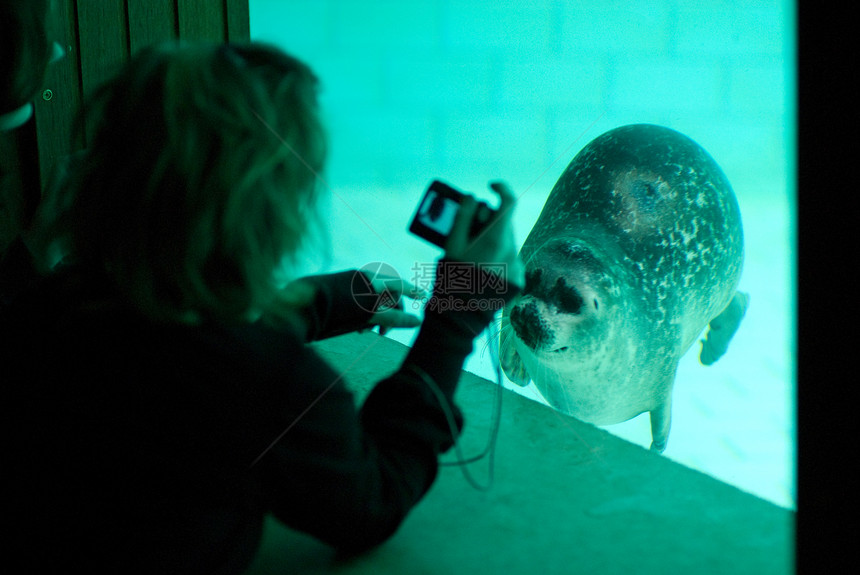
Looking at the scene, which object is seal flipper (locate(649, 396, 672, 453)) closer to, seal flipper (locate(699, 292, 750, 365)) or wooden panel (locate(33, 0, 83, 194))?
seal flipper (locate(699, 292, 750, 365))

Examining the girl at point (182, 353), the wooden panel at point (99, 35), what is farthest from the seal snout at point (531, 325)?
the girl at point (182, 353)

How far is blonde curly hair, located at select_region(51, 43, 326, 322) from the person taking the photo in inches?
15.4

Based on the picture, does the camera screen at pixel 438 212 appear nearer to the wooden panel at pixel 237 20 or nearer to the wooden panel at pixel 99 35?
→ the wooden panel at pixel 99 35

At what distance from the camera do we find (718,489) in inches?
24.1

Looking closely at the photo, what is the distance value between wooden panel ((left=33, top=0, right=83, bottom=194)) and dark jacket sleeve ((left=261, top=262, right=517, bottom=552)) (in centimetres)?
112

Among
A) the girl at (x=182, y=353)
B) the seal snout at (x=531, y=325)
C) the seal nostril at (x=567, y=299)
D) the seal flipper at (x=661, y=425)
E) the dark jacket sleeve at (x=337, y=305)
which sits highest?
the girl at (x=182, y=353)

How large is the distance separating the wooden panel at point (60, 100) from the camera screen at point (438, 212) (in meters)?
1.03

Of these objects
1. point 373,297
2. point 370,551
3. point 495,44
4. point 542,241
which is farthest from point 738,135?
point 370,551

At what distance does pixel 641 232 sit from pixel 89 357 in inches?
73.6

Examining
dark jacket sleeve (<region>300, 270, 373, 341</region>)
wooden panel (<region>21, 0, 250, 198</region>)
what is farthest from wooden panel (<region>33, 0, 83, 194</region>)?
dark jacket sleeve (<region>300, 270, 373, 341</region>)

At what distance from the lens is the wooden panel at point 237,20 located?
152 centimetres

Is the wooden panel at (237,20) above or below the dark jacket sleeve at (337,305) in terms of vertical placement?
above

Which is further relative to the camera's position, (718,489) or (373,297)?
(373,297)
